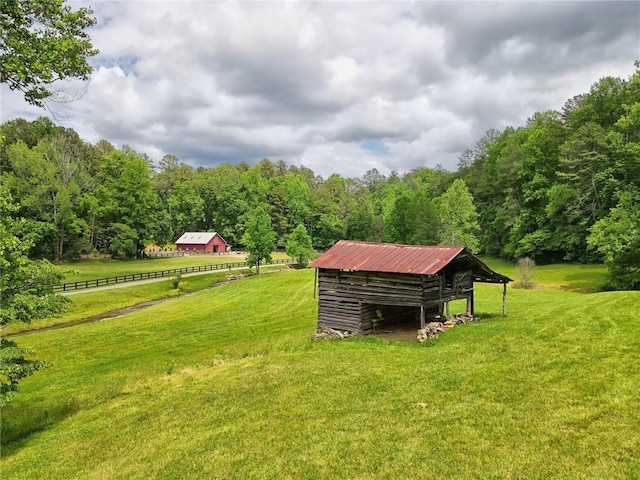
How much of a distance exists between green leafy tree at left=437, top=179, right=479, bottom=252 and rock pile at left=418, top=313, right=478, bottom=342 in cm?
4108

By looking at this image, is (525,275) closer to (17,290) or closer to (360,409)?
(360,409)

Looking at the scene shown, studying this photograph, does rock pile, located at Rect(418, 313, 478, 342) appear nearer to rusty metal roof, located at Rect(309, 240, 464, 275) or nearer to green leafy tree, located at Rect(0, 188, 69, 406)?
rusty metal roof, located at Rect(309, 240, 464, 275)

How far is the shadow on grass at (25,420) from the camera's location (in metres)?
13.4

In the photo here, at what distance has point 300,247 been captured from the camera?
224 ft

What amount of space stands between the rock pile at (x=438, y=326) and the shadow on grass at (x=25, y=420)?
46.3 ft

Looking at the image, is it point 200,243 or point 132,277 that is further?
point 200,243

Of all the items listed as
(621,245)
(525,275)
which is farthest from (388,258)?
(621,245)

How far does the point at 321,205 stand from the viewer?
11019 centimetres

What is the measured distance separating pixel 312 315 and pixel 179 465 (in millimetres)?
23261

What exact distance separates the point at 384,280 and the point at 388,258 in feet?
3.73

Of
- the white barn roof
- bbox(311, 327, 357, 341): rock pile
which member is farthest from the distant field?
the white barn roof

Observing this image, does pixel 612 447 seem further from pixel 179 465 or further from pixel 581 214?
pixel 581 214


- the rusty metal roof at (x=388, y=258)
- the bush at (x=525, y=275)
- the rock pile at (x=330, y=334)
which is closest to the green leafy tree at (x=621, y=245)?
the bush at (x=525, y=275)

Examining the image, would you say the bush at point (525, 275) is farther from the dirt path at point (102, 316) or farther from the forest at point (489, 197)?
the dirt path at point (102, 316)
